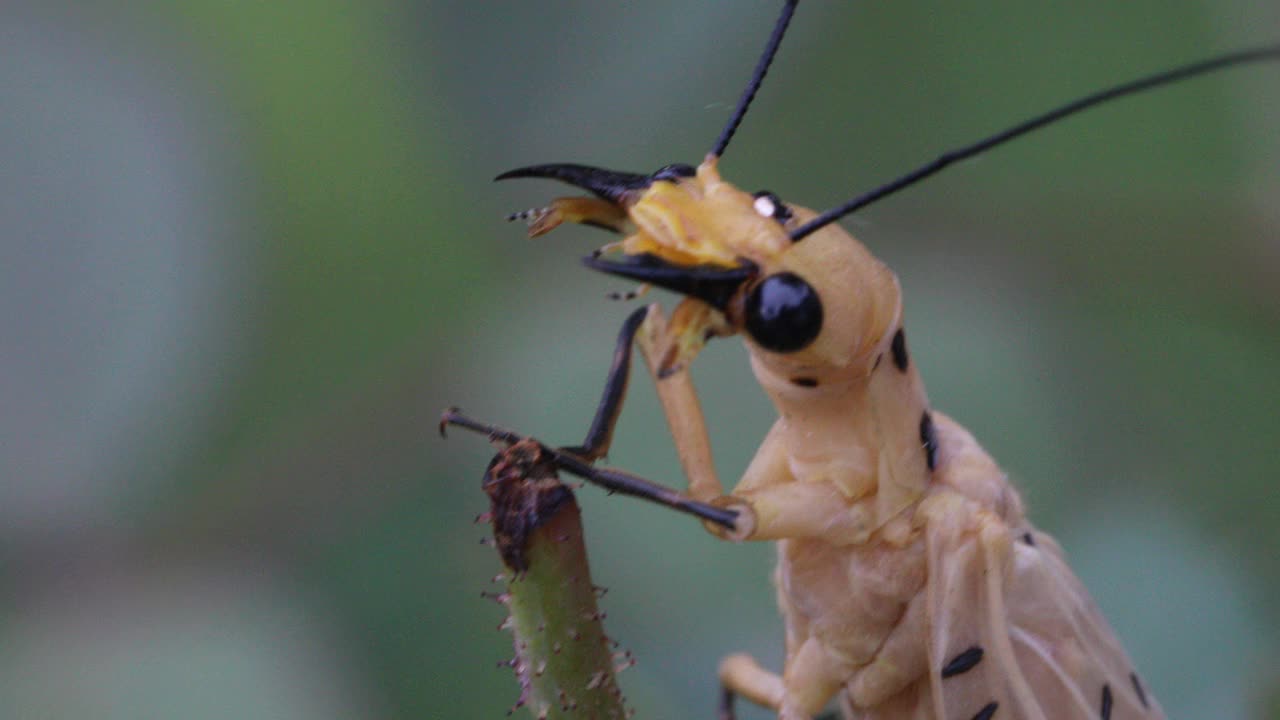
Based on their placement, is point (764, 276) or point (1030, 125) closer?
point (1030, 125)

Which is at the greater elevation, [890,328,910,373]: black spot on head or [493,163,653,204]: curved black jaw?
[493,163,653,204]: curved black jaw

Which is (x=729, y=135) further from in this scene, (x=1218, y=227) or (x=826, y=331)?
(x=1218, y=227)

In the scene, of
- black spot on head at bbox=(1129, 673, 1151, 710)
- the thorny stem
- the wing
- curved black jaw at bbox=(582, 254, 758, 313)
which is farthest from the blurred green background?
the thorny stem

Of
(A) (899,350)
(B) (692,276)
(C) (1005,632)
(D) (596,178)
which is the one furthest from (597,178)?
(C) (1005,632)

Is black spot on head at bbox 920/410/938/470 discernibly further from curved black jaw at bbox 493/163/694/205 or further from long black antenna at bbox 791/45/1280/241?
curved black jaw at bbox 493/163/694/205

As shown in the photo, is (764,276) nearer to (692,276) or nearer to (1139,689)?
(692,276)
